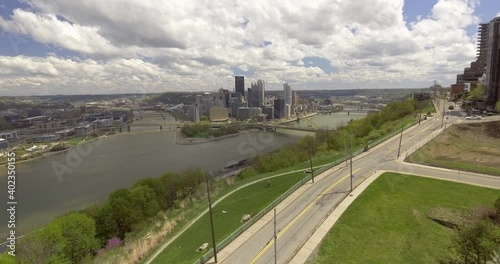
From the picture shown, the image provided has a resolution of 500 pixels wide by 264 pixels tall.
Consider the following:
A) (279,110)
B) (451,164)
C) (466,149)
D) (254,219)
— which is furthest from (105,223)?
(279,110)

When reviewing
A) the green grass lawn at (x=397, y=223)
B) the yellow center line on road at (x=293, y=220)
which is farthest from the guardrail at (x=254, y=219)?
the green grass lawn at (x=397, y=223)

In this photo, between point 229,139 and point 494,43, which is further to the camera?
point 229,139

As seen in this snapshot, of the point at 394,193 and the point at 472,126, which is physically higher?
the point at 472,126

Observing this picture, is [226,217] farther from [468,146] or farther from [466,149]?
[468,146]

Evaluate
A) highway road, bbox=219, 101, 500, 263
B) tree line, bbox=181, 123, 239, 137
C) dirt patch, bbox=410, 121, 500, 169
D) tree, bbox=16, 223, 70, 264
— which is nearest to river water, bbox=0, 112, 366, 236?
tree line, bbox=181, 123, 239, 137

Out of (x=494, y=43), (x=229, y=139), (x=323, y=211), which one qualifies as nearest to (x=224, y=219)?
(x=323, y=211)

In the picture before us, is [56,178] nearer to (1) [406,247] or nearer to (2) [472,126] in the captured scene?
(1) [406,247]

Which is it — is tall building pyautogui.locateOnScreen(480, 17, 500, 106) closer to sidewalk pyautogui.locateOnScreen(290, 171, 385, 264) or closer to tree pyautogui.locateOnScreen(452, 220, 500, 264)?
sidewalk pyautogui.locateOnScreen(290, 171, 385, 264)
